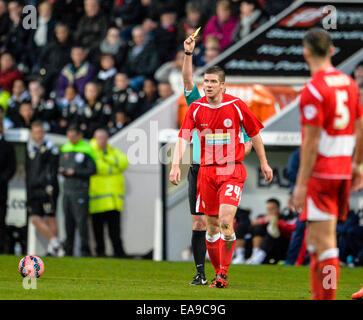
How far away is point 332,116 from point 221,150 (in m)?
2.76

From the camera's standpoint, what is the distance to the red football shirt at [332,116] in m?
6.12

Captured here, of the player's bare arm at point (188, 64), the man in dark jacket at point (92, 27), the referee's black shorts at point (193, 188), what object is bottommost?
the referee's black shorts at point (193, 188)

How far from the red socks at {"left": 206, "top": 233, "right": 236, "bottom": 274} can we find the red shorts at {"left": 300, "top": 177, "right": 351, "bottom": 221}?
2.52 metres

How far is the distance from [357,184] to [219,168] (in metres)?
2.56

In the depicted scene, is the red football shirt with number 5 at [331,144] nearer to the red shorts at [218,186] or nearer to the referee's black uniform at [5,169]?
the red shorts at [218,186]

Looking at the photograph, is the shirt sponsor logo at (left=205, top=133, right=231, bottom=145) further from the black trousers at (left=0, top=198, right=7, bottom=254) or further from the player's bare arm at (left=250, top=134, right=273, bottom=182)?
the black trousers at (left=0, top=198, right=7, bottom=254)

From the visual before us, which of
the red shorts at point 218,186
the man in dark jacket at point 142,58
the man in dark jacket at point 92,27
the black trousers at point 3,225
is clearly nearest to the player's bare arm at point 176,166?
the red shorts at point 218,186

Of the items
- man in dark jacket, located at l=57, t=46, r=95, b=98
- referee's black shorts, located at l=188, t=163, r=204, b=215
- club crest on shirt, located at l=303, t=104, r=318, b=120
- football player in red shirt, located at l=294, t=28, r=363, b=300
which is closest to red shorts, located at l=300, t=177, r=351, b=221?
football player in red shirt, located at l=294, t=28, r=363, b=300

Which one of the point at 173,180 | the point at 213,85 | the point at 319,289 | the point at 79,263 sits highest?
the point at 213,85

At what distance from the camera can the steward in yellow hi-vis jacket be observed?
49.8ft

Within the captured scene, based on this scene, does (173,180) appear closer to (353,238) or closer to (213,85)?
(213,85)

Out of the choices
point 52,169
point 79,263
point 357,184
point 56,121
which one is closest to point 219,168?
point 357,184

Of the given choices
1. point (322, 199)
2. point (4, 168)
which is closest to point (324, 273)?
point (322, 199)

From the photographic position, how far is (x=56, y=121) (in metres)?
17.0
